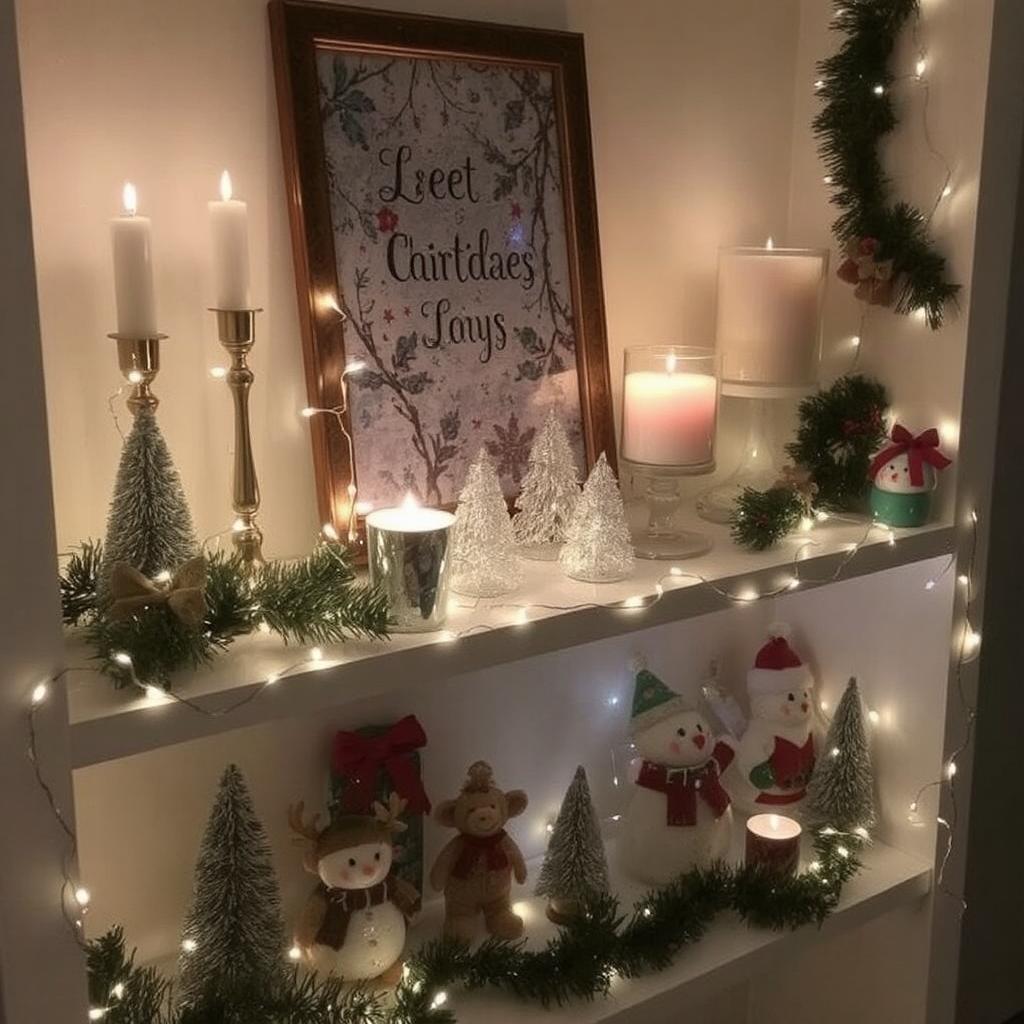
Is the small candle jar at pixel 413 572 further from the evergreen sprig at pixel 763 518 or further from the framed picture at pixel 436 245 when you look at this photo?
the evergreen sprig at pixel 763 518

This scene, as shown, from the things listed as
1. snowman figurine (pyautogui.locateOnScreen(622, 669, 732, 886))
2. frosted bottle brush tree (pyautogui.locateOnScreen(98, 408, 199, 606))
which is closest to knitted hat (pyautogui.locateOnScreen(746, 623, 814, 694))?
snowman figurine (pyautogui.locateOnScreen(622, 669, 732, 886))

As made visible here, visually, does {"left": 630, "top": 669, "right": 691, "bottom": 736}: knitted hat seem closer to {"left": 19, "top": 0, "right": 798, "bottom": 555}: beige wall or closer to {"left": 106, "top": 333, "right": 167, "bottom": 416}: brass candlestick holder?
{"left": 19, "top": 0, "right": 798, "bottom": 555}: beige wall

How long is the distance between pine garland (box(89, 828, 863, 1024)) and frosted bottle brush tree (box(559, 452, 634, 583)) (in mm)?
362

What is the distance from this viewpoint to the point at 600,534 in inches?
48.1

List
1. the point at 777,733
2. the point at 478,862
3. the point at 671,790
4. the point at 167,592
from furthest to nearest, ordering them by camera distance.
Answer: the point at 777,733 → the point at 671,790 → the point at 478,862 → the point at 167,592

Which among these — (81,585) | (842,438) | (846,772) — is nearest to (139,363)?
(81,585)

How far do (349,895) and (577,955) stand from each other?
240mm

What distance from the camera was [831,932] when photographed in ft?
4.64

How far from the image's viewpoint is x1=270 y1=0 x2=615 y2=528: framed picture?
1.17 metres

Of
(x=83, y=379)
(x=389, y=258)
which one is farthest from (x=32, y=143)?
(x=389, y=258)

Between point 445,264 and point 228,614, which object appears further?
point 445,264

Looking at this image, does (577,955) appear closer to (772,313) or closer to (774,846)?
(774,846)

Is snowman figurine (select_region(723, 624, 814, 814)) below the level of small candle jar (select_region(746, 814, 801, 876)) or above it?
above

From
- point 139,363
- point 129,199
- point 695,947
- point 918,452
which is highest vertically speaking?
point 129,199
